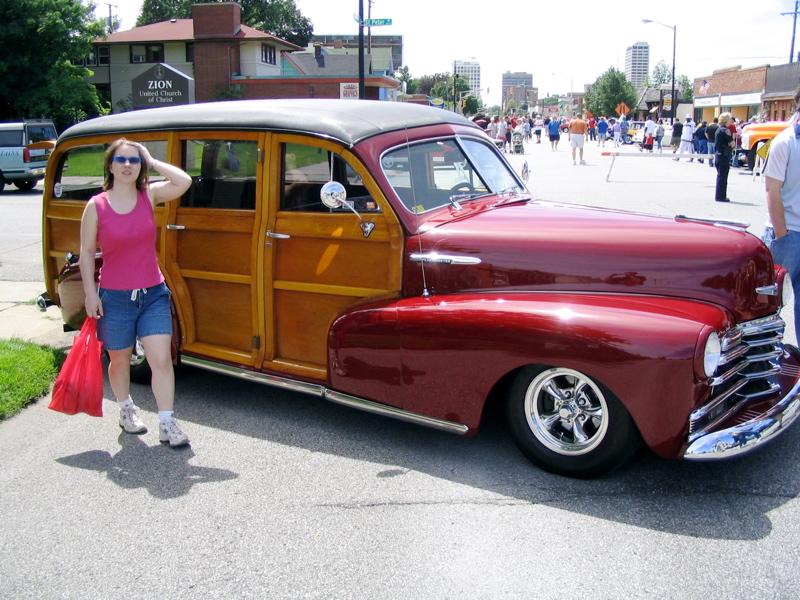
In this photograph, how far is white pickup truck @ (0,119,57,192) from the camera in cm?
1967

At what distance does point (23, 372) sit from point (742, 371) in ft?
Result: 15.6

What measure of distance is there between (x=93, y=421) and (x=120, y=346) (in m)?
0.84

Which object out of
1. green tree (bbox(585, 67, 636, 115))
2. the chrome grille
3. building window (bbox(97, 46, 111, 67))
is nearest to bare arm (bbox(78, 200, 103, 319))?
the chrome grille

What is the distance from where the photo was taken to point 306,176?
4.59 m

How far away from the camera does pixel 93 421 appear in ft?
15.8

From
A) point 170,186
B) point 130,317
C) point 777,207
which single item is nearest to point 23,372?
point 130,317

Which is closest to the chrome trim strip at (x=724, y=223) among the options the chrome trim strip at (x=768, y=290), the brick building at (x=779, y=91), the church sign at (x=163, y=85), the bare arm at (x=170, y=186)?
the chrome trim strip at (x=768, y=290)

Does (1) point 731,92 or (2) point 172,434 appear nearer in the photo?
(2) point 172,434

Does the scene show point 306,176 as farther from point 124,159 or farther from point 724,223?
point 724,223

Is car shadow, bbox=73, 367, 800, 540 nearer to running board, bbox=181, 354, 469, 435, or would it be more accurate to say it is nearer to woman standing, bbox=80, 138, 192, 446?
running board, bbox=181, 354, 469, 435

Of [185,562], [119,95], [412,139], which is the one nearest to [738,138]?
[412,139]

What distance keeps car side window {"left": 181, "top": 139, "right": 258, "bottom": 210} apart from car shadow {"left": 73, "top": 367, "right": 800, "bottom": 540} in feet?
4.47

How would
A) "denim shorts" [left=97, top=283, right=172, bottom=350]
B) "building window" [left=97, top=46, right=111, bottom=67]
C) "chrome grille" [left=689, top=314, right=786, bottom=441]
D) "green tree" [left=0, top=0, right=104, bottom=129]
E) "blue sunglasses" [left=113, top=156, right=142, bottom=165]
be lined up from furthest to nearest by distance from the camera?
"building window" [left=97, top=46, right=111, bottom=67] → "green tree" [left=0, top=0, right=104, bottom=129] → "denim shorts" [left=97, top=283, right=172, bottom=350] → "blue sunglasses" [left=113, top=156, right=142, bottom=165] → "chrome grille" [left=689, top=314, right=786, bottom=441]

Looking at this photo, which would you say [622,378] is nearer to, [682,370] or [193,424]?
[682,370]
